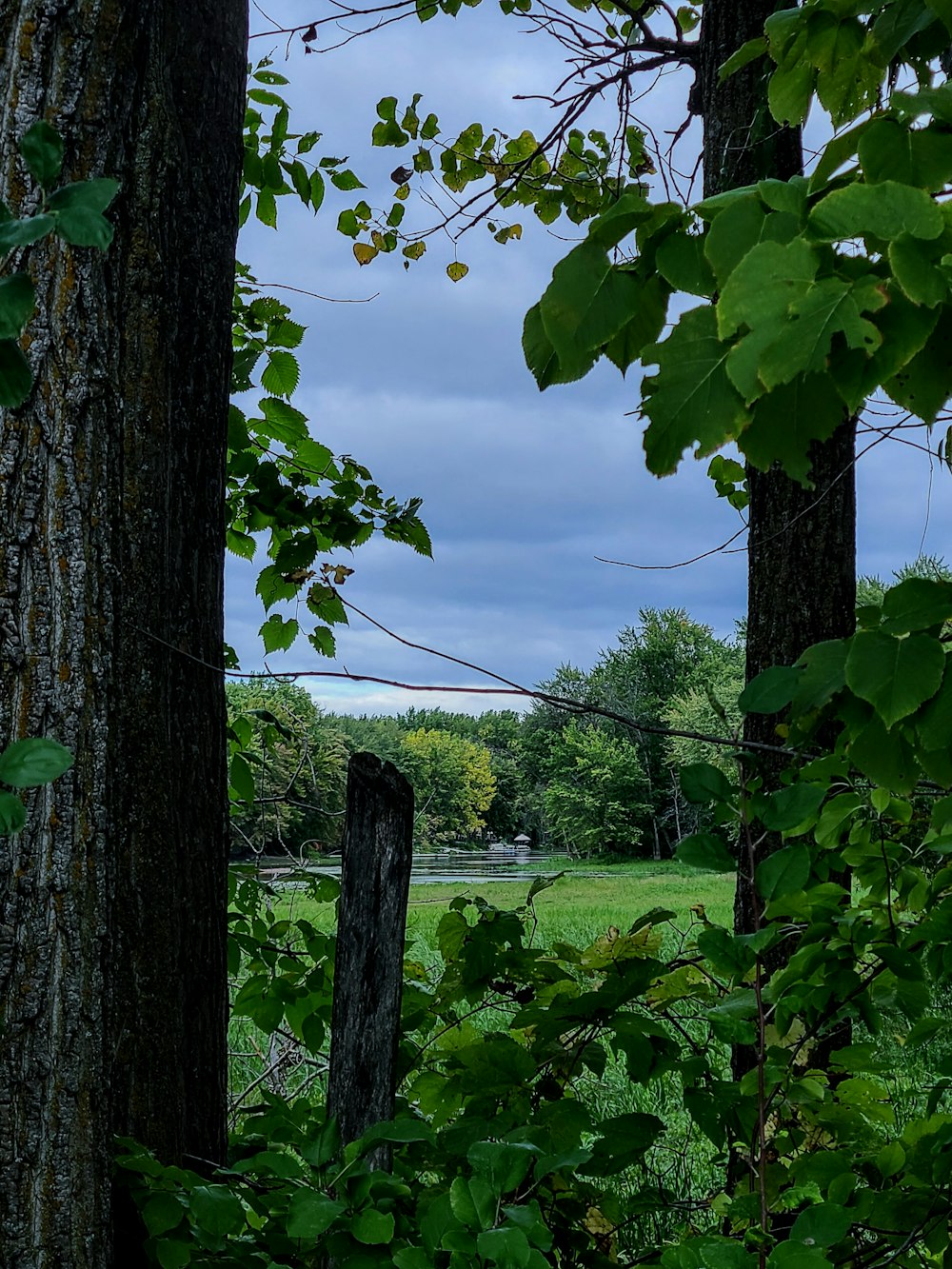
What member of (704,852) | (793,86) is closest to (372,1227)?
(704,852)

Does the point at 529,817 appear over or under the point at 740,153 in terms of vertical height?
under

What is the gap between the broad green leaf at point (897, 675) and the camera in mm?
1105

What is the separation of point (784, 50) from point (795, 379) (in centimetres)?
75

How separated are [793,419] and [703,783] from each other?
0.42 m

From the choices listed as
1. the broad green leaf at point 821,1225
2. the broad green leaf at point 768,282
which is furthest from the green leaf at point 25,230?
the broad green leaf at point 821,1225

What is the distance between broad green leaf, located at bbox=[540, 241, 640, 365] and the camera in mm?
1000

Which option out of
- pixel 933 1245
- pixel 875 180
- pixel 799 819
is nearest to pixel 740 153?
pixel 875 180

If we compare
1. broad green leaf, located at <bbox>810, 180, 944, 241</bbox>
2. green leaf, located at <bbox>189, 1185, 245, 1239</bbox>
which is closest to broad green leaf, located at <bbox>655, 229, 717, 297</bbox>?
broad green leaf, located at <bbox>810, 180, 944, 241</bbox>

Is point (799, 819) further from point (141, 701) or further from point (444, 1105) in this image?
point (141, 701)

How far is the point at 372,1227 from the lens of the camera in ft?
3.89

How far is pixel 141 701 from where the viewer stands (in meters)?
1.66

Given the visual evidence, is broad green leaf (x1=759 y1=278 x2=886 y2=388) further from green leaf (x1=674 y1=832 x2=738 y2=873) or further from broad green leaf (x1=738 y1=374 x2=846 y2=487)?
green leaf (x1=674 y1=832 x2=738 y2=873)

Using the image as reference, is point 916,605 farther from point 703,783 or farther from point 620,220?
point 620,220

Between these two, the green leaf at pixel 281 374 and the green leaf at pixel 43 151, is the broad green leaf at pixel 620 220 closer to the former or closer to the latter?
the green leaf at pixel 43 151
